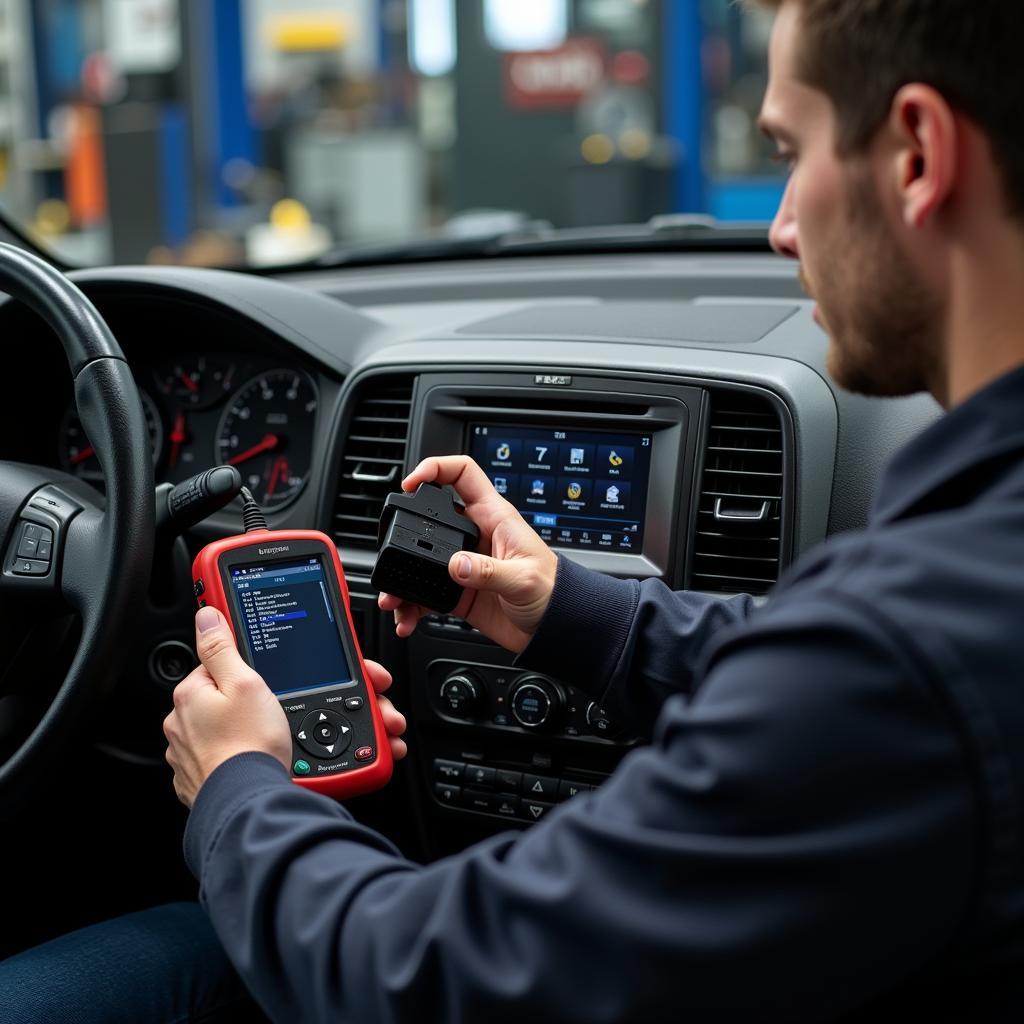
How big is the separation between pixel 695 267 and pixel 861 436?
0.81 meters

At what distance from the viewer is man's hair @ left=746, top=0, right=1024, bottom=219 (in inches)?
33.4


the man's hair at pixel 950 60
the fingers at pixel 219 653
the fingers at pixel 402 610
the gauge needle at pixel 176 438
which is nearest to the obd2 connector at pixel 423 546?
the fingers at pixel 402 610

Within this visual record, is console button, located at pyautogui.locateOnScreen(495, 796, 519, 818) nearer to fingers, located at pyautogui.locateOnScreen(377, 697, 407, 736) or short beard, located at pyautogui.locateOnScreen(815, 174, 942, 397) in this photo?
fingers, located at pyautogui.locateOnScreen(377, 697, 407, 736)

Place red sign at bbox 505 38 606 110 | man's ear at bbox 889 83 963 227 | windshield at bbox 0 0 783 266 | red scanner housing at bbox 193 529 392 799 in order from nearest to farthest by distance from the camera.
Result: man's ear at bbox 889 83 963 227, red scanner housing at bbox 193 529 392 799, windshield at bbox 0 0 783 266, red sign at bbox 505 38 606 110

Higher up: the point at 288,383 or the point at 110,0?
the point at 110,0

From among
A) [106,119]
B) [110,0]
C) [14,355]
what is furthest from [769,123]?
[110,0]

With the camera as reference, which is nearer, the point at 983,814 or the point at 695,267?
the point at 983,814

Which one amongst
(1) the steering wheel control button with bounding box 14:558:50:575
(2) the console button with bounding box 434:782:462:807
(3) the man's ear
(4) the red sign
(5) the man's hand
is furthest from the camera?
(4) the red sign

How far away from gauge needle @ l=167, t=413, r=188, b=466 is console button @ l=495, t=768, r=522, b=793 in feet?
2.48

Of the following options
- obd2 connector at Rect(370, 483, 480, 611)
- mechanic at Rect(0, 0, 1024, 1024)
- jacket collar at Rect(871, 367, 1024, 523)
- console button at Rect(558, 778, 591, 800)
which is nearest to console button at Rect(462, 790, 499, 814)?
console button at Rect(558, 778, 591, 800)

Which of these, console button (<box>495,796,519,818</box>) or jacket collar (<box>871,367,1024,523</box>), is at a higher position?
jacket collar (<box>871,367,1024,523</box>)

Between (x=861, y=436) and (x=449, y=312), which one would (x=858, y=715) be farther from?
(x=449, y=312)

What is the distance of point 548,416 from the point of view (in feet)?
5.96

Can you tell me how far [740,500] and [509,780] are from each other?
1.68 ft
